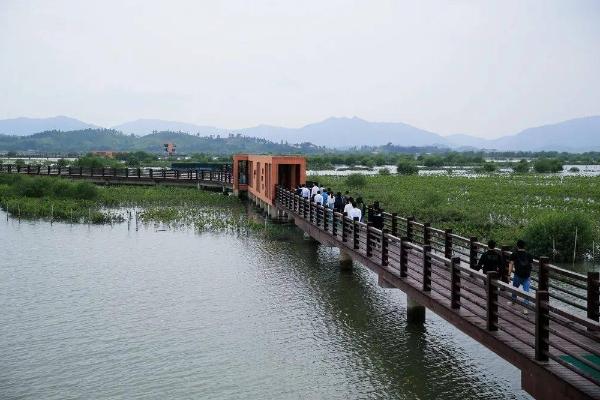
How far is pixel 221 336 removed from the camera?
13.8 meters

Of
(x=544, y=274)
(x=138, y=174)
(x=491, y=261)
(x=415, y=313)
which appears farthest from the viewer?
(x=138, y=174)

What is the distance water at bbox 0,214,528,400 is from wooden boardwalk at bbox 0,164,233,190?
2841cm

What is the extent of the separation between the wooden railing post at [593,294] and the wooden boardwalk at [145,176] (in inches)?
1519

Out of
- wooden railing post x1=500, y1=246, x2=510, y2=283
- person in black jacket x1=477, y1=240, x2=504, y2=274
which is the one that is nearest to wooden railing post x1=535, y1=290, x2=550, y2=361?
person in black jacket x1=477, y1=240, x2=504, y2=274

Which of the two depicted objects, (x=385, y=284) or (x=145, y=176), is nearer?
(x=385, y=284)

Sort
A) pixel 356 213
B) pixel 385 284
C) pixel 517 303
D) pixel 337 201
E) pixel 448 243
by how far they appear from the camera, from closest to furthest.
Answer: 1. pixel 517 303
2. pixel 385 284
3. pixel 448 243
4. pixel 356 213
5. pixel 337 201

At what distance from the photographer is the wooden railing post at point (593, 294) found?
9648mm

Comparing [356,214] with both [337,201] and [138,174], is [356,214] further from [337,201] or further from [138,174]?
[138,174]

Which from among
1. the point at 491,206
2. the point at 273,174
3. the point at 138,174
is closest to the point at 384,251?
the point at 273,174

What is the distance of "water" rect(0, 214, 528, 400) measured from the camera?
11.1 meters

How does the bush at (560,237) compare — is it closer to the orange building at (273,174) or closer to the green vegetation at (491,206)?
the green vegetation at (491,206)

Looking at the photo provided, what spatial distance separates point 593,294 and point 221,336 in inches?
299

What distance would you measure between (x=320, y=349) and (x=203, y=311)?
397cm

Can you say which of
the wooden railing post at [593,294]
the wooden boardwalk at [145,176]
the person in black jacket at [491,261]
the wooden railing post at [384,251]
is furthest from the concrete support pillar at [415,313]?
the wooden boardwalk at [145,176]
